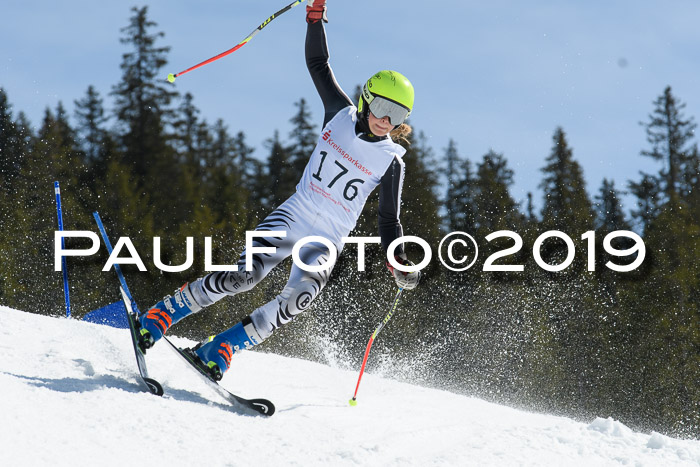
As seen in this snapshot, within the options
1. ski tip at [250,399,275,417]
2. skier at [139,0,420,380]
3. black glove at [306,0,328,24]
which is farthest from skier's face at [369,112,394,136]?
ski tip at [250,399,275,417]

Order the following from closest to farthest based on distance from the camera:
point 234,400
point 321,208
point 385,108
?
point 234,400
point 385,108
point 321,208

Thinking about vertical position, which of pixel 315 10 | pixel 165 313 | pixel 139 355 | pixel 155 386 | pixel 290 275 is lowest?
→ pixel 155 386

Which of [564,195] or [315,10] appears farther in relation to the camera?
[564,195]

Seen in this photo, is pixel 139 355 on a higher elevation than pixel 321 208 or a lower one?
lower

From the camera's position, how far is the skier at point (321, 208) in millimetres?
4328

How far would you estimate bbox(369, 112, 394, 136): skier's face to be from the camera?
174 inches

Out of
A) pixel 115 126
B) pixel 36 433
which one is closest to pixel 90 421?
pixel 36 433

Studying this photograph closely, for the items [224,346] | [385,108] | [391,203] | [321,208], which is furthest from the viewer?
[391,203]

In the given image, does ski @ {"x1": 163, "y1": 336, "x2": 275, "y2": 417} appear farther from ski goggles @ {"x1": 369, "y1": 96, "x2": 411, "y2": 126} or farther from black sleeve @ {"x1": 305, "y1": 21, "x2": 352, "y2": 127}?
ski goggles @ {"x1": 369, "y1": 96, "x2": 411, "y2": 126}

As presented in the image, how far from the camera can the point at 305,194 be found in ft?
14.9

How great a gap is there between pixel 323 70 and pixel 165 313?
6.52ft

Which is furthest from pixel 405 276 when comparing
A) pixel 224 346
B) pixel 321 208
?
pixel 224 346

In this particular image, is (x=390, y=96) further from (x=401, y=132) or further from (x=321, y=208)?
(x=321, y=208)

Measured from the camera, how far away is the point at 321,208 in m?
4.48
